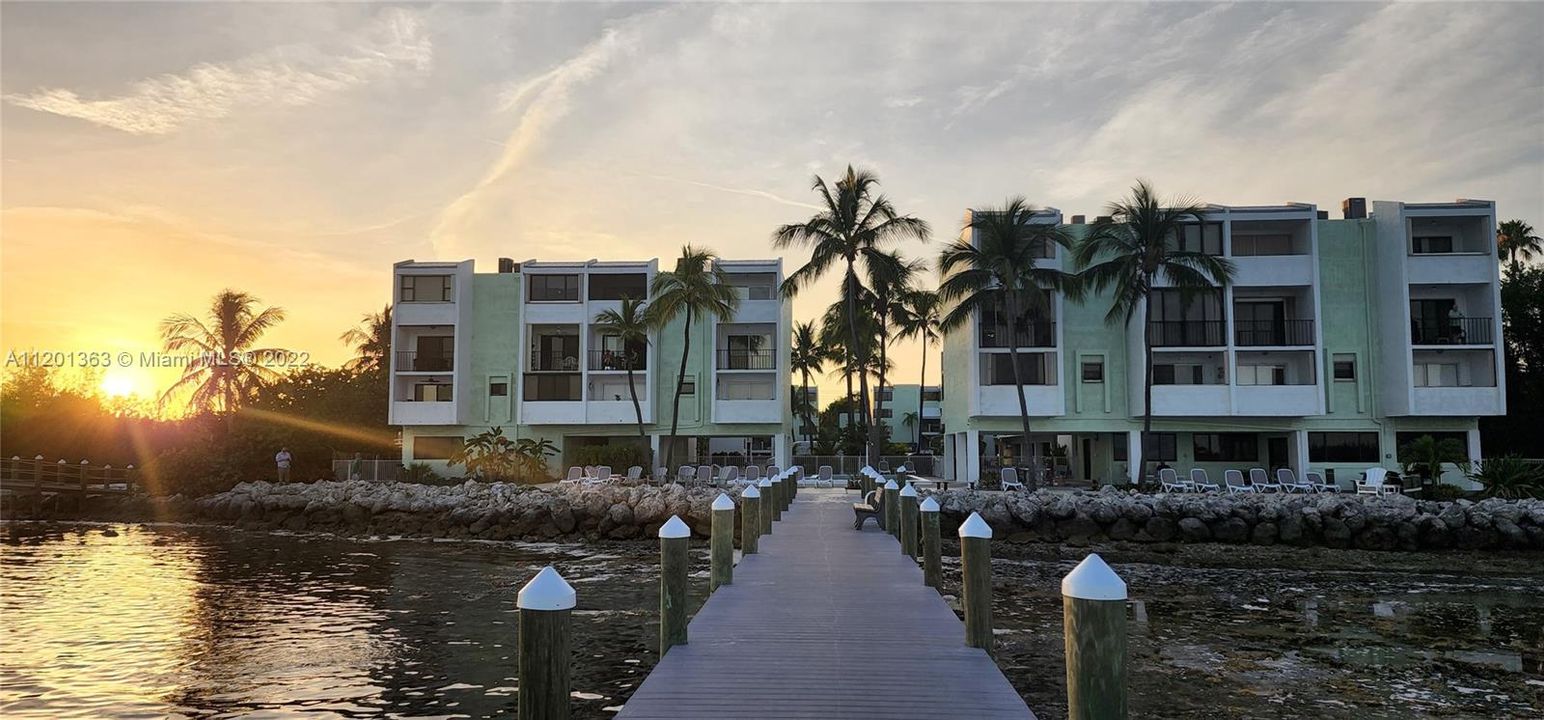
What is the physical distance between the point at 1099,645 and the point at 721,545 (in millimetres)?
7580

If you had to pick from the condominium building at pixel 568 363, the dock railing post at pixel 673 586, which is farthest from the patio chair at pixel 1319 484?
the dock railing post at pixel 673 586

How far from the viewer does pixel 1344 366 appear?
3953cm

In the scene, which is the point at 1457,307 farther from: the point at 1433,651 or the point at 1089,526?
the point at 1433,651

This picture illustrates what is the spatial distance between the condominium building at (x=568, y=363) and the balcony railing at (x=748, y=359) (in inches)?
2.2

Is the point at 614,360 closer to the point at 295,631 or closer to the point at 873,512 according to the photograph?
the point at 873,512

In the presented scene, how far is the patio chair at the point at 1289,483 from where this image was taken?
3334 cm

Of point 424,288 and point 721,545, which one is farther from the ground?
point 424,288

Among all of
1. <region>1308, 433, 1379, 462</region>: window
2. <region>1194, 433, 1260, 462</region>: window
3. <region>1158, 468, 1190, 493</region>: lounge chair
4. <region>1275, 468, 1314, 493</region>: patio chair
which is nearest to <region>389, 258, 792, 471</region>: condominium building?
<region>1158, 468, 1190, 493</region>: lounge chair

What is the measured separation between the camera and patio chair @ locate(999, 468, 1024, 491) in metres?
33.7

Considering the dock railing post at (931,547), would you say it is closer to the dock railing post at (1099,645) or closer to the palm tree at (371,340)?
the dock railing post at (1099,645)

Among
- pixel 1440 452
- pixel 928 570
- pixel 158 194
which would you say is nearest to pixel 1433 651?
pixel 928 570

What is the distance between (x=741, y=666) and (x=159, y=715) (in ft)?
22.6

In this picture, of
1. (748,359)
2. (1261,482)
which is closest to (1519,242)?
(1261,482)

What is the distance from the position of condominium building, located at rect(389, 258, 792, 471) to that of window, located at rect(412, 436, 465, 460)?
0.05m
